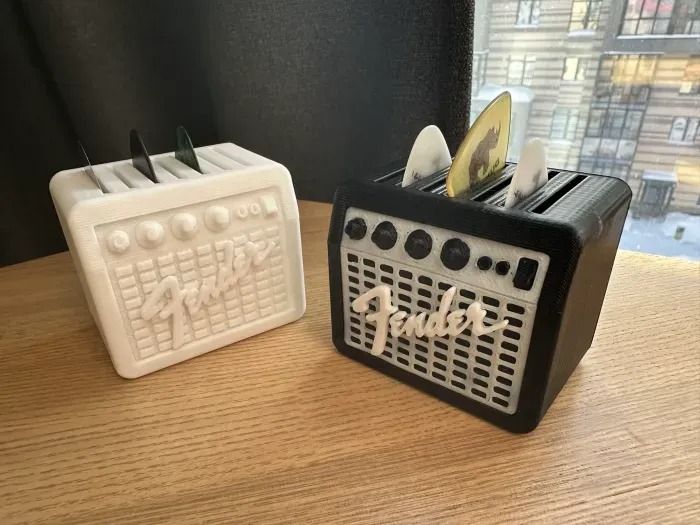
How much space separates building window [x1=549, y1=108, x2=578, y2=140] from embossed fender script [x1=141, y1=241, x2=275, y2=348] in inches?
20.8

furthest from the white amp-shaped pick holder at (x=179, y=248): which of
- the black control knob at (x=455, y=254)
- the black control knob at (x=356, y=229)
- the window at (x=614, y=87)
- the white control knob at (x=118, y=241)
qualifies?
the window at (x=614, y=87)

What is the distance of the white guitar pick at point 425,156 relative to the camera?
0.53 metres

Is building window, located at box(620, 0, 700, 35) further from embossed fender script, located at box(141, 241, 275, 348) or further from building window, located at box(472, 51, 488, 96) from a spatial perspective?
embossed fender script, located at box(141, 241, 275, 348)

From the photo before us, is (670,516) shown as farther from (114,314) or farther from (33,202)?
(33,202)

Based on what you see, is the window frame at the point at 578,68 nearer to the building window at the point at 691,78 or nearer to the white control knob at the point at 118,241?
the building window at the point at 691,78

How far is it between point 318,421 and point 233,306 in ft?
0.60

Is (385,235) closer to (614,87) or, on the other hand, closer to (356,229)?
(356,229)

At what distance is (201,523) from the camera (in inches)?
16.1

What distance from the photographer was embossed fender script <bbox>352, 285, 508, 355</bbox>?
0.45 m

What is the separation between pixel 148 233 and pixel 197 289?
0.29ft

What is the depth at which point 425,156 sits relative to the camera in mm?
538

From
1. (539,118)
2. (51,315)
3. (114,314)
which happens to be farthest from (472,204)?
(51,315)

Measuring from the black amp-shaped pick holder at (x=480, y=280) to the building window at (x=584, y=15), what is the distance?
0.37 metres


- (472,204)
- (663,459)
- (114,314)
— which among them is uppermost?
(472,204)
